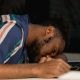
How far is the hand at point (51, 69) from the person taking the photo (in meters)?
1.24

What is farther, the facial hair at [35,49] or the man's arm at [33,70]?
the facial hair at [35,49]

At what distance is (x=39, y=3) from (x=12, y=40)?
1020mm

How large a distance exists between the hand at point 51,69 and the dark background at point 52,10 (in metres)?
1.14

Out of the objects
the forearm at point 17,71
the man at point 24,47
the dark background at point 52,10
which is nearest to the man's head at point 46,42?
the man at point 24,47

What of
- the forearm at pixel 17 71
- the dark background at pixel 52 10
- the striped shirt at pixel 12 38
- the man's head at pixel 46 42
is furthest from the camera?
the dark background at pixel 52 10

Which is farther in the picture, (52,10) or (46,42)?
(52,10)

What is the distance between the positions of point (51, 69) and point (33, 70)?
3.1 inches

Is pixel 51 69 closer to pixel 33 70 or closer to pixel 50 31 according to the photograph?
pixel 33 70

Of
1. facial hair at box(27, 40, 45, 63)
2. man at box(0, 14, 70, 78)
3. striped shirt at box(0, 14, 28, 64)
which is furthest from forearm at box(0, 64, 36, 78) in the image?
facial hair at box(27, 40, 45, 63)

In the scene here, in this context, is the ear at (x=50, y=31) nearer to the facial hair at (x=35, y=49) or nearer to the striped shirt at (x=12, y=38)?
the facial hair at (x=35, y=49)

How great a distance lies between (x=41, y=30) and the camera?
1.94 metres

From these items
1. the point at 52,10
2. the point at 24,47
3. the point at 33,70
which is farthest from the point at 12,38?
the point at 52,10

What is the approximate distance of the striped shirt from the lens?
60.1 inches

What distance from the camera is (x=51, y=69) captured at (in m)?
1.28
